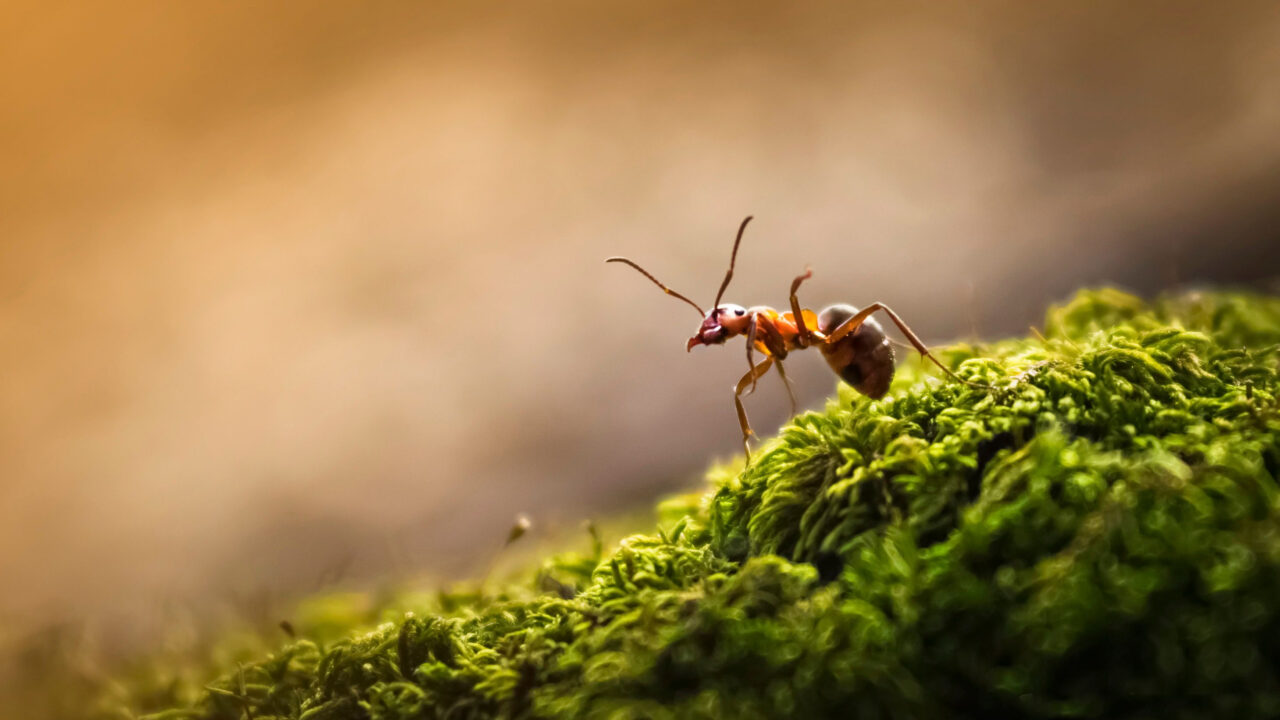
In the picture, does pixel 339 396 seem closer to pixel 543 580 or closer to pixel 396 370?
pixel 396 370

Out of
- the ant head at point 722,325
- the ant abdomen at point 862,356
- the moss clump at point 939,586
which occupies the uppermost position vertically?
the ant head at point 722,325

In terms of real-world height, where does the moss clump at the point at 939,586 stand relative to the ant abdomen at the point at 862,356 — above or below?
below

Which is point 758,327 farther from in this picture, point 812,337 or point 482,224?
point 482,224

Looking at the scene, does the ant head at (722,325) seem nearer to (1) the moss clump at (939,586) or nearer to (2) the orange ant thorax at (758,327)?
(2) the orange ant thorax at (758,327)

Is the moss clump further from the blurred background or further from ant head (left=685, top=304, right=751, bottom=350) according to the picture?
the blurred background

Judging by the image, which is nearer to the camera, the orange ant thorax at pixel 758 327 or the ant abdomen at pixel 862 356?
the ant abdomen at pixel 862 356

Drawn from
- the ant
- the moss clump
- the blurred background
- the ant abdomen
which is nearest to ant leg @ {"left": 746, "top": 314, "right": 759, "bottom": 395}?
the ant

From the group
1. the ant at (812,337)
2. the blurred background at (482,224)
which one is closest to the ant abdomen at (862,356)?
the ant at (812,337)

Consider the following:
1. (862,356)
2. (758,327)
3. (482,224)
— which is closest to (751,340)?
(758,327)

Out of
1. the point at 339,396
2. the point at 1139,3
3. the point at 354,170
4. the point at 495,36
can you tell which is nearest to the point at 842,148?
the point at 1139,3
